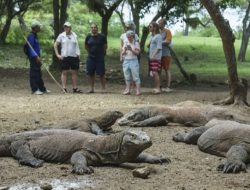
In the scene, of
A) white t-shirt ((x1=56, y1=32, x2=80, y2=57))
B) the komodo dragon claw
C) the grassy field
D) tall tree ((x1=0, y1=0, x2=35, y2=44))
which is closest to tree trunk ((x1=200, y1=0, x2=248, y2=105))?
white t-shirt ((x1=56, y1=32, x2=80, y2=57))

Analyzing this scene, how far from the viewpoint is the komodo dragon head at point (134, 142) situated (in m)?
5.10

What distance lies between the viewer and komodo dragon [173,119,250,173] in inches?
211

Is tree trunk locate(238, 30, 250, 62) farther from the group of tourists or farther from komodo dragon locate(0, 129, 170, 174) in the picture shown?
komodo dragon locate(0, 129, 170, 174)

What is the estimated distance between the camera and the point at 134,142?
5.16 meters

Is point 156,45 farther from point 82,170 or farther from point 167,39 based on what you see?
point 82,170

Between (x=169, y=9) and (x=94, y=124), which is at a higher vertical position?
(x=169, y=9)

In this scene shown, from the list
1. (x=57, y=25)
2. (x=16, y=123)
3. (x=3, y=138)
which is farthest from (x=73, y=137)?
(x=57, y=25)

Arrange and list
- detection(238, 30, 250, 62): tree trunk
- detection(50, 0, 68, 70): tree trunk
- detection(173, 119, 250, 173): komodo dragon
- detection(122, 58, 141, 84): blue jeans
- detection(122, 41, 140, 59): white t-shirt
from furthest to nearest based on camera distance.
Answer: detection(238, 30, 250, 62): tree trunk → detection(50, 0, 68, 70): tree trunk → detection(122, 58, 141, 84): blue jeans → detection(122, 41, 140, 59): white t-shirt → detection(173, 119, 250, 173): komodo dragon

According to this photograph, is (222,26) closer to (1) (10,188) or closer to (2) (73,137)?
(2) (73,137)

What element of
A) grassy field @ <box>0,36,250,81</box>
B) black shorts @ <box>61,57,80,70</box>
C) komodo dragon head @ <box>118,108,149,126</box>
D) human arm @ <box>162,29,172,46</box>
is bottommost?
grassy field @ <box>0,36,250,81</box>

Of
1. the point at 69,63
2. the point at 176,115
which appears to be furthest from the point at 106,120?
the point at 69,63

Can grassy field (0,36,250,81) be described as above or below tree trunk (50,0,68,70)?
below

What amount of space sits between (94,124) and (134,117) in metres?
1.17

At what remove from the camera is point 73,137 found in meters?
5.60
